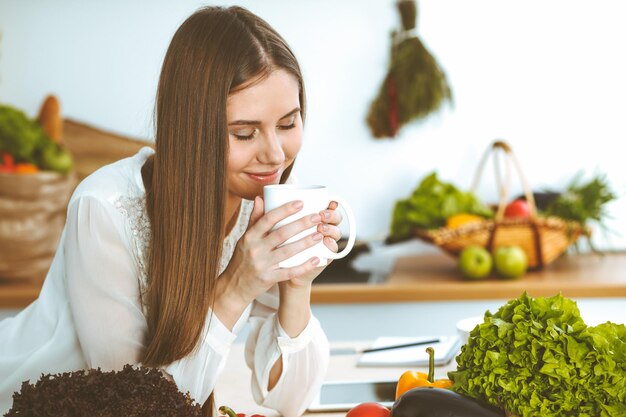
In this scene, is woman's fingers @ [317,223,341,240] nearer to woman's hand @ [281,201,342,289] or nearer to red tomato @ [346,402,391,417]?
woman's hand @ [281,201,342,289]

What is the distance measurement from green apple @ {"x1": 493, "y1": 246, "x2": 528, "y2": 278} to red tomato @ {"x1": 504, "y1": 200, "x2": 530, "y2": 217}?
14 centimetres

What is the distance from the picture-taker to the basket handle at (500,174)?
2.65m

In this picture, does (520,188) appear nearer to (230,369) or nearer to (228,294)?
(230,369)

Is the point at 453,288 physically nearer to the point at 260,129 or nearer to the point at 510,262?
the point at 510,262

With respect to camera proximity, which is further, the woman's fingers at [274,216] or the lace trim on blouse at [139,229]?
the lace trim on blouse at [139,229]

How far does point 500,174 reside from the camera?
2.99m

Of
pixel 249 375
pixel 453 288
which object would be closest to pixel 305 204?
pixel 249 375

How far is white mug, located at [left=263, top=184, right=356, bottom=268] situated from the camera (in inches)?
45.8

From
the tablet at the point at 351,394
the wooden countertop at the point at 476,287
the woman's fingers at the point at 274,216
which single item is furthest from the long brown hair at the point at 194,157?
the wooden countertop at the point at 476,287

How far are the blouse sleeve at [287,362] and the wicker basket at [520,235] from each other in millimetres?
1199

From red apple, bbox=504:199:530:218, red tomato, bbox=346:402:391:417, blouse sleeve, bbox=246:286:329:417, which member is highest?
red tomato, bbox=346:402:391:417

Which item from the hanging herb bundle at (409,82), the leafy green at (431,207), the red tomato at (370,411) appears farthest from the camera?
the hanging herb bundle at (409,82)

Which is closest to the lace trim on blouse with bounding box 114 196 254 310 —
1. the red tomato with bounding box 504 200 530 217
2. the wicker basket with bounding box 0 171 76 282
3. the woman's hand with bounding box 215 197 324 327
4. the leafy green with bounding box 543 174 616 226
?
the woman's hand with bounding box 215 197 324 327

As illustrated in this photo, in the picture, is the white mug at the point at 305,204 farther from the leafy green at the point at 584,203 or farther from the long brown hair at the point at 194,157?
the leafy green at the point at 584,203
